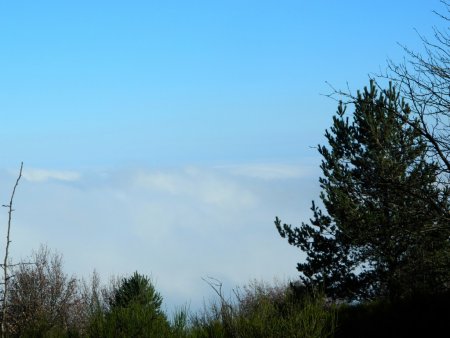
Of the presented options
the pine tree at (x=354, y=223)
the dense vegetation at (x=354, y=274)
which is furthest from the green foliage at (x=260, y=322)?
the pine tree at (x=354, y=223)

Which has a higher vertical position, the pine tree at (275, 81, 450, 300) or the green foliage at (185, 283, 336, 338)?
the pine tree at (275, 81, 450, 300)

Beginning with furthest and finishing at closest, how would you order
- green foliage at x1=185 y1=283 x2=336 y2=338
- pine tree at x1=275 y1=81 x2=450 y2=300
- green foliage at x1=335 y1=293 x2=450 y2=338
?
1. pine tree at x1=275 y1=81 x2=450 y2=300
2. green foliage at x1=335 y1=293 x2=450 y2=338
3. green foliage at x1=185 y1=283 x2=336 y2=338

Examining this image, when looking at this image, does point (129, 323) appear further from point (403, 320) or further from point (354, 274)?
point (354, 274)

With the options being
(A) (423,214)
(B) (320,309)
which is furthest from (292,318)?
(A) (423,214)

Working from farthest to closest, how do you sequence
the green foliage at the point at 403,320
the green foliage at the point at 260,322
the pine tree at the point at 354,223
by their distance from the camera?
the pine tree at the point at 354,223
the green foliage at the point at 403,320
the green foliage at the point at 260,322

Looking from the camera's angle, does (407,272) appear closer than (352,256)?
Yes

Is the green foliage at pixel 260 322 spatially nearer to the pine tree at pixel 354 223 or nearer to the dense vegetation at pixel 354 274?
the dense vegetation at pixel 354 274

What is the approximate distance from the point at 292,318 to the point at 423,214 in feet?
15.7

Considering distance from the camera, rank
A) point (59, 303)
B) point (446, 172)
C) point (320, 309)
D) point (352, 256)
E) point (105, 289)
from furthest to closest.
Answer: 1. point (105, 289)
2. point (59, 303)
3. point (352, 256)
4. point (446, 172)
5. point (320, 309)

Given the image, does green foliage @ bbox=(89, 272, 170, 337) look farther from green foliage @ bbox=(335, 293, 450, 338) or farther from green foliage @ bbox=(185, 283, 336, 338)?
green foliage @ bbox=(335, 293, 450, 338)

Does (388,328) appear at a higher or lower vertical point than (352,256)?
lower

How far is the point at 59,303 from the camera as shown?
33.5 metres

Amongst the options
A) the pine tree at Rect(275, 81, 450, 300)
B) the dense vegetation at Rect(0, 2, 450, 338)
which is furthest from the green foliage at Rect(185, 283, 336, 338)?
the pine tree at Rect(275, 81, 450, 300)

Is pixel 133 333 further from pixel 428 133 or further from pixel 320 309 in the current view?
pixel 428 133
